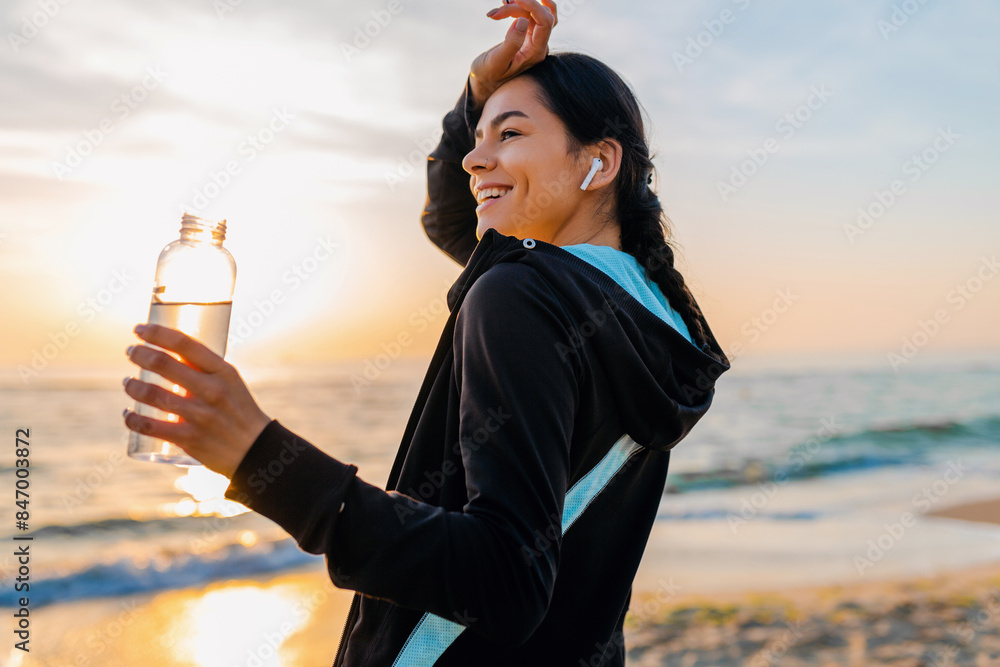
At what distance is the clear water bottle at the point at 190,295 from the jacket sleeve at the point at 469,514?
36 centimetres

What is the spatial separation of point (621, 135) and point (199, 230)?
117 cm

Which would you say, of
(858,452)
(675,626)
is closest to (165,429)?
(675,626)

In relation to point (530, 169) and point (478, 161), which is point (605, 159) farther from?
point (478, 161)

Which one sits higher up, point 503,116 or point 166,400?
point 503,116

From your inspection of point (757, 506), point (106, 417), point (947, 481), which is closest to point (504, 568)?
point (757, 506)

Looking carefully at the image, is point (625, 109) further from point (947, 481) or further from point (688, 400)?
point (947, 481)

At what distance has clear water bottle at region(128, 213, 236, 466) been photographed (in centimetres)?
132

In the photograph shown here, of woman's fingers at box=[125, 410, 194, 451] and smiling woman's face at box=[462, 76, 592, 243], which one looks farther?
smiling woman's face at box=[462, 76, 592, 243]

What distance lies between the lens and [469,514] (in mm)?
1063

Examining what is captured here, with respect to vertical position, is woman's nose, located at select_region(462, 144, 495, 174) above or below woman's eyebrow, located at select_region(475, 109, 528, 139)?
below

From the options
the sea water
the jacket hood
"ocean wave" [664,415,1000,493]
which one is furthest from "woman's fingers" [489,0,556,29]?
"ocean wave" [664,415,1000,493]

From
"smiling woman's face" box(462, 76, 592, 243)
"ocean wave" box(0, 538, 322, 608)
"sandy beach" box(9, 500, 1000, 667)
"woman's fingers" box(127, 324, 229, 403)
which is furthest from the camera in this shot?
"ocean wave" box(0, 538, 322, 608)

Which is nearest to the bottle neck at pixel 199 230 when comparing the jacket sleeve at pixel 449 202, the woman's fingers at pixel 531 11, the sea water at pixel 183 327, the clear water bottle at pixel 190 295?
the clear water bottle at pixel 190 295

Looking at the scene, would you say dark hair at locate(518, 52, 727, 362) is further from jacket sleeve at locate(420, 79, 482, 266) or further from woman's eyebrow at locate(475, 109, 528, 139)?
jacket sleeve at locate(420, 79, 482, 266)
